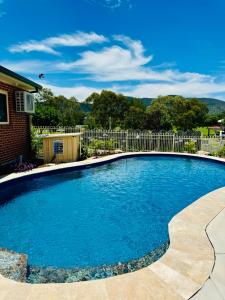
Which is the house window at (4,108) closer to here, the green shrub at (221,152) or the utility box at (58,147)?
the utility box at (58,147)

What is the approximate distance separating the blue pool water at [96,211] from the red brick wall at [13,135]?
5.33 feet

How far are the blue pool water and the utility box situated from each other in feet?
4.43

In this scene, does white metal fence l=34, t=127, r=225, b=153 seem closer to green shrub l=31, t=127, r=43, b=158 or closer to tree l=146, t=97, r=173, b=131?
green shrub l=31, t=127, r=43, b=158

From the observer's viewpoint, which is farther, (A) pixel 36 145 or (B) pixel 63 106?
(B) pixel 63 106

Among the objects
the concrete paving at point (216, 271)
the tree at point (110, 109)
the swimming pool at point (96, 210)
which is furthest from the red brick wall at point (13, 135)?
the tree at point (110, 109)

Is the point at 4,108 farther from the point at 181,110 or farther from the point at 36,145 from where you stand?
the point at 181,110

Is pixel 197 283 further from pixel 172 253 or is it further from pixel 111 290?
pixel 111 290

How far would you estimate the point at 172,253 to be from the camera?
12.3ft

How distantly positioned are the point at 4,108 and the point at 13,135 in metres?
1.17

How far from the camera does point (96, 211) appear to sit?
6.43 m

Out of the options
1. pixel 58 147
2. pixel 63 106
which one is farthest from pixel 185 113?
pixel 58 147

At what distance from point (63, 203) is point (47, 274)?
3333 millimetres

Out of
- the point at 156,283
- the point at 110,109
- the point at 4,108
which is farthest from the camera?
the point at 110,109

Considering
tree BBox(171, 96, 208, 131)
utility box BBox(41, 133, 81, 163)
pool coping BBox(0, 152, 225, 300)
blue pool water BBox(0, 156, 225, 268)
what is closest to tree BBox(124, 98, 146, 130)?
tree BBox(171, 96, 208, 131)
